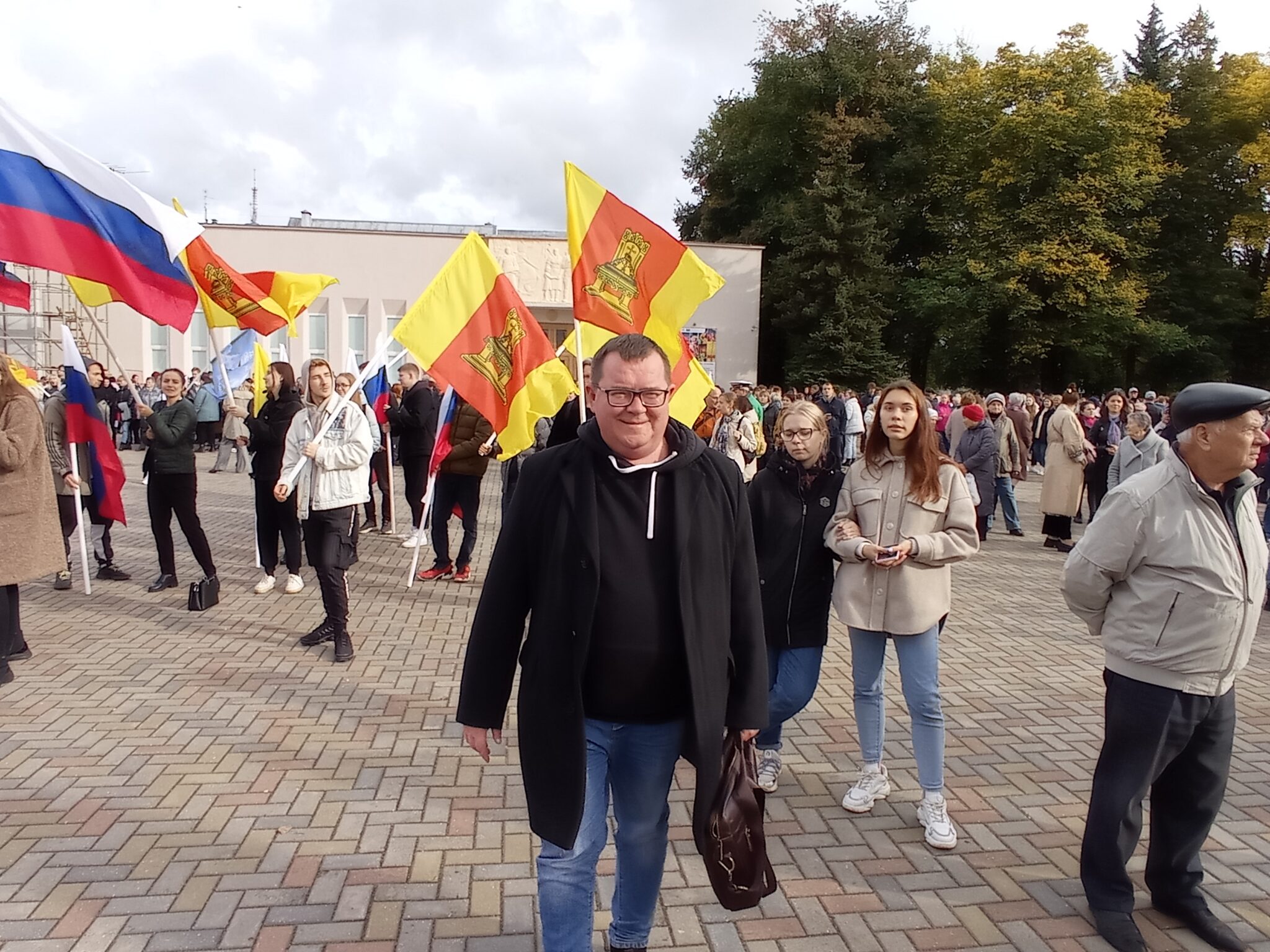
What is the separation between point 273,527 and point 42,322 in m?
26.0

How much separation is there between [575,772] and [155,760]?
3.03 meters

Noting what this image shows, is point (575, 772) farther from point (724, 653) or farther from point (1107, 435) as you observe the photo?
point (1107, 435)

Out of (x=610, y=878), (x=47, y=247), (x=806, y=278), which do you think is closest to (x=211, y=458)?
(x=47, y=247)

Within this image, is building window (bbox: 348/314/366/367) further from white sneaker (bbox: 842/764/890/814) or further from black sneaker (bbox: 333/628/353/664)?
white sneaker (bbox: 842/764/890/814)

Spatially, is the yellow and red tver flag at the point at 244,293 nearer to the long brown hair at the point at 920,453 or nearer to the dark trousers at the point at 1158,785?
the long brown hair at the point at 920,453

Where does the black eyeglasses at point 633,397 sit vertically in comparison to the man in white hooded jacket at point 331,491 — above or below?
above

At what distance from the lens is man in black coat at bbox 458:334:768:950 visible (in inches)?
98.2

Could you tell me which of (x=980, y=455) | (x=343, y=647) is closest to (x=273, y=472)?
(x=343, y=647)

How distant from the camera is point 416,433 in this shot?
403 inches

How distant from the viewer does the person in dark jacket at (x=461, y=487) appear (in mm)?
8562

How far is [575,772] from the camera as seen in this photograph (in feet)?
8.23

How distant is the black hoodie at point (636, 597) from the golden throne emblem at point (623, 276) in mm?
3822

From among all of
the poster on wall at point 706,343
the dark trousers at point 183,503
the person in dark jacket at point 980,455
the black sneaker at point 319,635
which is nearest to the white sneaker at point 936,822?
the black sneaker at point 319,635

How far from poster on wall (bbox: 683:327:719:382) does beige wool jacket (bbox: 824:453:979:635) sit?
2858 centimetres
